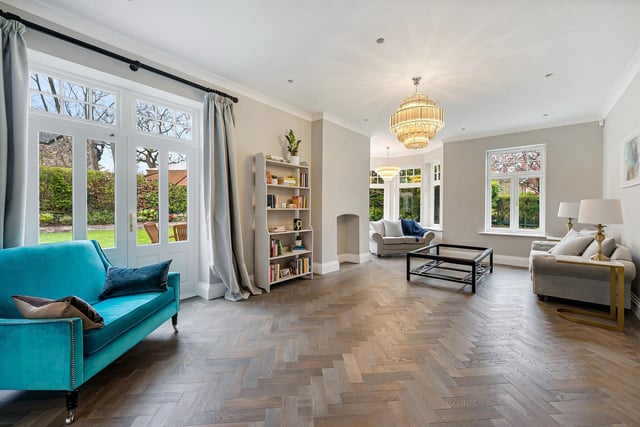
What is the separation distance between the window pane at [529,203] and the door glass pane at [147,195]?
22.9 feet

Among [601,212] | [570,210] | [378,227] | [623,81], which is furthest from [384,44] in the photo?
[378,227]

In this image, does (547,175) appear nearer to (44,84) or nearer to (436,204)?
(436,204)

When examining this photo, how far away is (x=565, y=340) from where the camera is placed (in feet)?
8.16

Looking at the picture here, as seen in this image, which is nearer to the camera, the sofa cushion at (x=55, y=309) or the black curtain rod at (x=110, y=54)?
the sofa cushion at (x=55, y=309)

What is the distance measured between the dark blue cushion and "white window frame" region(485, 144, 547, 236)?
6.52 m

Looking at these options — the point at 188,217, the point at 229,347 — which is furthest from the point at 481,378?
the point at 188,217

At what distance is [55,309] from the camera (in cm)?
160

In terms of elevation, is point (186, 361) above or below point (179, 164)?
below

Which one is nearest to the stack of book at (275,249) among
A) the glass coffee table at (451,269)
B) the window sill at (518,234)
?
the glass coffee table at (451,269)

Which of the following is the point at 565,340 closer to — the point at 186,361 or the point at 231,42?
the point at 186,361

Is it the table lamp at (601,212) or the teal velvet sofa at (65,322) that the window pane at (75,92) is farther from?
the table lamp at (601,212)

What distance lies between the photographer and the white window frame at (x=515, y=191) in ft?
18.4

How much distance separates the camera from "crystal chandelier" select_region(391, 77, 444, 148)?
329 cm

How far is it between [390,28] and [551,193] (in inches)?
202
